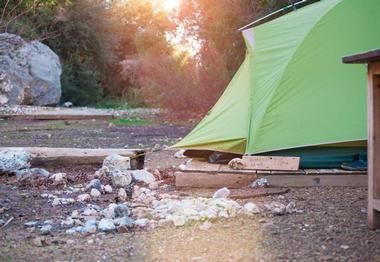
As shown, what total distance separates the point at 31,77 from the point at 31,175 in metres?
13.4

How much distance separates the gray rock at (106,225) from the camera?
4029 millimetres

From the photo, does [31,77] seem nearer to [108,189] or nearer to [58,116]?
[58,116]

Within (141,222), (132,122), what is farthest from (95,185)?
(132,122)

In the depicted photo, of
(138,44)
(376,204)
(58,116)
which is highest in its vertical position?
(138,44)

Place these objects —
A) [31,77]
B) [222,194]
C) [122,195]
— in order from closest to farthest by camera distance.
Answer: [222,194], [122,195], [31,77]

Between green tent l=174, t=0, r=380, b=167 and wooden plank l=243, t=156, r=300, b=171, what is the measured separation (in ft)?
0.57

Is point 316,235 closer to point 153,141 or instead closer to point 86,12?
point 153,141

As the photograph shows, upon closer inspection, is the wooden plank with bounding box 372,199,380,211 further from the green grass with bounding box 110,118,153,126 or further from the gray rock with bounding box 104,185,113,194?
the green grass with bounding box 110,118,153,126

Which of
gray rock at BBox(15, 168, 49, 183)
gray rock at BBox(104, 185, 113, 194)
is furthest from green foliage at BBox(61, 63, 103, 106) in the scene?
gray rock at BBox(104, 185, 113, 194)

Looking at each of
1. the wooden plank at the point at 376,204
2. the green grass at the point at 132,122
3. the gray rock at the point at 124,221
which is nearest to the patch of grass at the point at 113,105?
the green grass at the point at 132,122

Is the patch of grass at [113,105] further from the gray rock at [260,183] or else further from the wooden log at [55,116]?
the gray rock at [260,183]

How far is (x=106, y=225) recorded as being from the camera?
13.3ft

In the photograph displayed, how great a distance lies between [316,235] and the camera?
3.78 m

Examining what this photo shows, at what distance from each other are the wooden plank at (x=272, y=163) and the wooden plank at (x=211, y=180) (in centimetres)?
14
